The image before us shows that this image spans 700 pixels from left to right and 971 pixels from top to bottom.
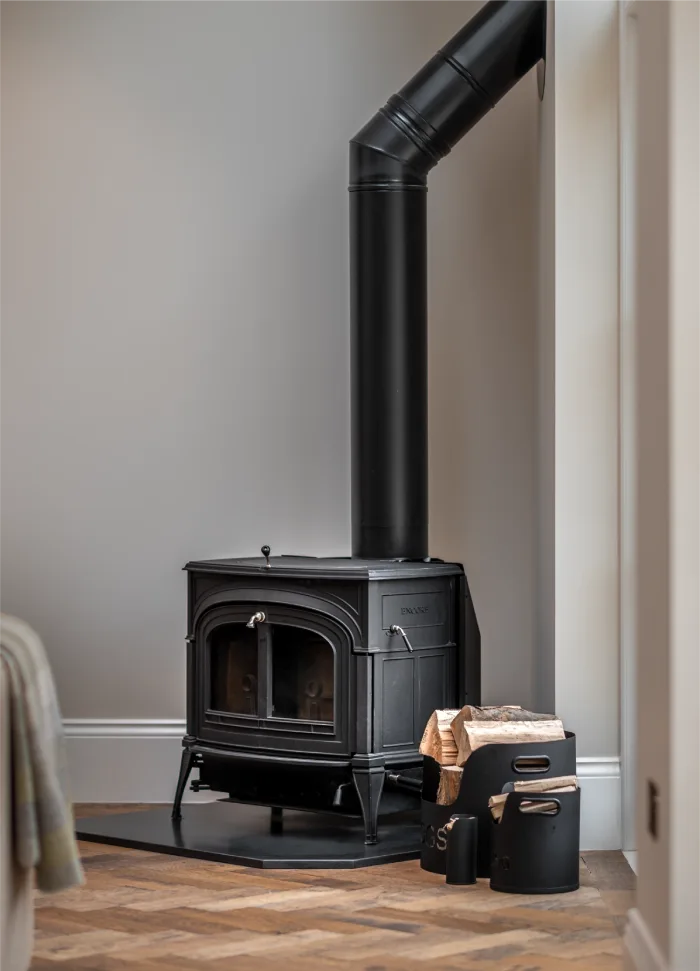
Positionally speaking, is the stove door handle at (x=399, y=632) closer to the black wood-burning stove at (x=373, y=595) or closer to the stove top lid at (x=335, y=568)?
the black wood-burning stove at (x=373, y=595)

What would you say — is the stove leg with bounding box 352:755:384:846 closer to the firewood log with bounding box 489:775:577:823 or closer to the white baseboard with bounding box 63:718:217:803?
the firewood log with bounding box 489:775:577:823

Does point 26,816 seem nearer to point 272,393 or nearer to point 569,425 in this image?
point 569,425

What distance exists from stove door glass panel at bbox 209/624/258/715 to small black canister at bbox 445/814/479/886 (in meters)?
0.79

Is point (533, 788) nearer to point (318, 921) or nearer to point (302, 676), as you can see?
point (318, 921)

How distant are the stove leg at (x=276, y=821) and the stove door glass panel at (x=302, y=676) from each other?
314 millimetres

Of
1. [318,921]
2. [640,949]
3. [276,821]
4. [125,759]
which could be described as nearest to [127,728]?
[125,759]

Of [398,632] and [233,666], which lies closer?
[398,632]

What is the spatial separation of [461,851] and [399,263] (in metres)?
1.70

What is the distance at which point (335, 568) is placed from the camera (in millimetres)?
3447

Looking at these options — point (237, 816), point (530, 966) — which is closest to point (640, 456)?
point (530, 966)

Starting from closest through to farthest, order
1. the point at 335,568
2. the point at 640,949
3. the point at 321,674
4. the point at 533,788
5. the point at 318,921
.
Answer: the point at 640,949
the point at 318,921
the point at 533,788
the point at 335,568
the point at 321,674

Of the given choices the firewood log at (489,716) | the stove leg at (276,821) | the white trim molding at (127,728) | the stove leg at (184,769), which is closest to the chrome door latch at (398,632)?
the firewood log at (489,716)

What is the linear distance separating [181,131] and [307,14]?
0.58m

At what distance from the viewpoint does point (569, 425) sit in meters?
3.53
